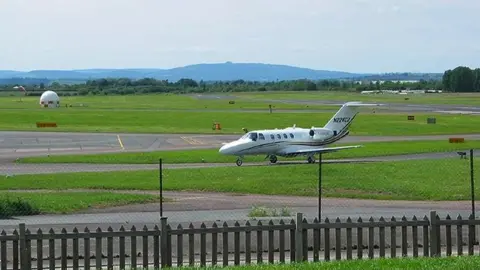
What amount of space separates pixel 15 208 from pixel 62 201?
8.62 ft

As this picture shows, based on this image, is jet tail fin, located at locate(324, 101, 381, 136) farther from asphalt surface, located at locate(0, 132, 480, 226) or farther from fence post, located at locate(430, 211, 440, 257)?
fence post, located at locate(430, 211, 440, 257)

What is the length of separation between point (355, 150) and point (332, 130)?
11.4 ft

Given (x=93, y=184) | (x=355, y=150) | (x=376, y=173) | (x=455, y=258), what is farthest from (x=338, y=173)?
(x=455, y=258)

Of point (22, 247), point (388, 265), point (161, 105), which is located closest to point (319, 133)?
point (388, 265)

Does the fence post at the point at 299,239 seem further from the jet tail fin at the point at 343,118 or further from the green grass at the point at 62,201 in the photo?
the jet tail fin at the point at 343,118

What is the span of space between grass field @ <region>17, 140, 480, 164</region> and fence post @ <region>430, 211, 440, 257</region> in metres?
28.5

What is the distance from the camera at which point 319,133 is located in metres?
45.4

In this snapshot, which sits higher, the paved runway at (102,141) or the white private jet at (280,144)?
the white private jet at (280,144)

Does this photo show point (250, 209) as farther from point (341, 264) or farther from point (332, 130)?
point (332, 130)

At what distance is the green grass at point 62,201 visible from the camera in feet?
77.5

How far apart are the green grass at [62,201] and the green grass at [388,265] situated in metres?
10.9

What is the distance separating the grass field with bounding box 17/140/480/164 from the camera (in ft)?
144

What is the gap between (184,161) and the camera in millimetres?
43438

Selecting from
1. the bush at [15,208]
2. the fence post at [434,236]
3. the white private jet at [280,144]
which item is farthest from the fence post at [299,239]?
the white private jet at [280,144]
